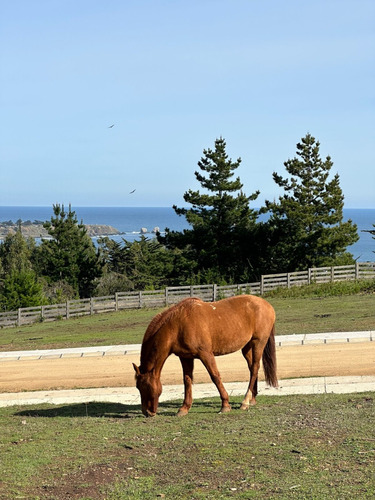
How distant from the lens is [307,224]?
59906mm

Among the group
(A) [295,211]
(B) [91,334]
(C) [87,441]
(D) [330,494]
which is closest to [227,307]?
(C) [87,441]

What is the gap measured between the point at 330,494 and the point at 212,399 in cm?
591

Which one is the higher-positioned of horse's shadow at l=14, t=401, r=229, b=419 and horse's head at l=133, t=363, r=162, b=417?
horse's head at l=133, t=363, r=162, b=417

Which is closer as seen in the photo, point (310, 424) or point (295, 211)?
point (310, 424)

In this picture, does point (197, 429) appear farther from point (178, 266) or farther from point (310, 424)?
point (178, 266)

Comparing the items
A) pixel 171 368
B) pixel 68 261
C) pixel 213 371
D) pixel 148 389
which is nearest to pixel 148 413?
pixel 148 389

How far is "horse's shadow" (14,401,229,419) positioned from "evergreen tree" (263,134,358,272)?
A: 151 feet

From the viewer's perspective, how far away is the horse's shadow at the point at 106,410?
39.5ft

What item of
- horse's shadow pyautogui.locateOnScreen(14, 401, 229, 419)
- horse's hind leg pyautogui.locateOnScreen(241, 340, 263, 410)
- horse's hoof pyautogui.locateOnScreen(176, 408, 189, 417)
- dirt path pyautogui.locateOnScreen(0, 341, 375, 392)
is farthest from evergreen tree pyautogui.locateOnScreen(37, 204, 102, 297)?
horse's hoof pyautogui.locateOnScreen(176, 408, 189, 417)

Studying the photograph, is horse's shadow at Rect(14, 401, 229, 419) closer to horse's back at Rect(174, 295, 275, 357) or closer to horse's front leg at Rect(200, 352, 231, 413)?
horse's front leg at Rect(200, 352, 231, 413)

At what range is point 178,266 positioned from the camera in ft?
205

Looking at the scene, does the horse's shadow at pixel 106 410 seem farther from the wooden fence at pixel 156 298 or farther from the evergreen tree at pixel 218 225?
the evergreen tree at pixel 218 225

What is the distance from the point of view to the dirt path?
639 inches

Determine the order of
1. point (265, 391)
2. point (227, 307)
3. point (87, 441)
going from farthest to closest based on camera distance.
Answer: point (265, 391) → point (227, 307) → point (87, 441)
